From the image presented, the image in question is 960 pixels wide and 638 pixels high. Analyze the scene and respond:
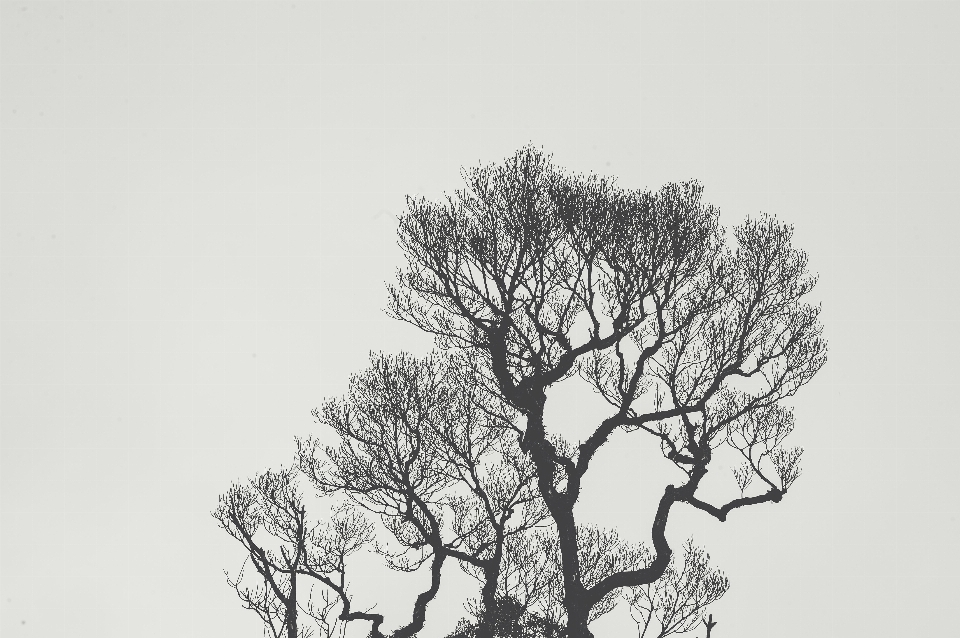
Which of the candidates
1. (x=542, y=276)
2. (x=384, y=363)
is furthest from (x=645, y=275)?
(x=384, y=363)

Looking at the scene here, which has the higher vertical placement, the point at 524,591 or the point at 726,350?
the point at 726,350

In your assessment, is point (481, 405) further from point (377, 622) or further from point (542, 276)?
point (377, 622)

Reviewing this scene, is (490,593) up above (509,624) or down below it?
above

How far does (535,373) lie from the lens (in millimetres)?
21328

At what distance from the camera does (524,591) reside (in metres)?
23.7

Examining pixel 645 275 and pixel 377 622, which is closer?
pixel 645 275

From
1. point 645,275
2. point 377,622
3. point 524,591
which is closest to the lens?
point 645,275

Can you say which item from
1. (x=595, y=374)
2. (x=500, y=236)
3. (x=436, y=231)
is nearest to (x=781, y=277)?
(x=595, y=374)

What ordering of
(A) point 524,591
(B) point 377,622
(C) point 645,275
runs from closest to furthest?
1. (C) point 645,275
2. (B) point 377,622
3. (A) point 524,591

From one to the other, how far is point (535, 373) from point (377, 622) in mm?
6590

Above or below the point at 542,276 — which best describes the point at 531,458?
below

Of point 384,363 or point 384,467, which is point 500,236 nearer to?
point 384,363

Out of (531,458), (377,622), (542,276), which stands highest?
(542,276)

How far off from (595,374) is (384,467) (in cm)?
492
